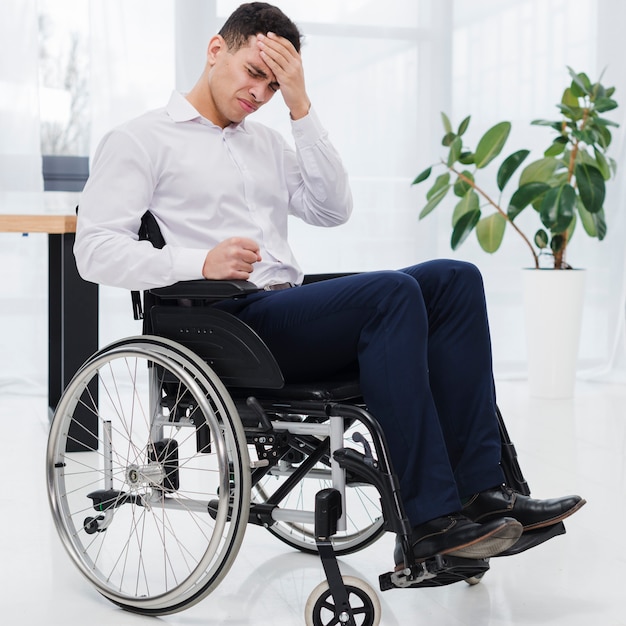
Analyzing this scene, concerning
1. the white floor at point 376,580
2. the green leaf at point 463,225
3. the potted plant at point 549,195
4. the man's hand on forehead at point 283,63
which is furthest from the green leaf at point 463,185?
the man's hand on forehead at point 283,63

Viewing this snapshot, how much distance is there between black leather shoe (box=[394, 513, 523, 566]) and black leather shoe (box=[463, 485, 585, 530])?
0.42 ft

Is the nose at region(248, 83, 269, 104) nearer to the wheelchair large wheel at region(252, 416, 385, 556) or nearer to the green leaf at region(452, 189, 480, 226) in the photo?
the wheelchair large wheel at region(252, 416, 385, 556)

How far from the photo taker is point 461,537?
1.45m

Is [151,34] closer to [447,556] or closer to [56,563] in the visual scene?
[56,563]

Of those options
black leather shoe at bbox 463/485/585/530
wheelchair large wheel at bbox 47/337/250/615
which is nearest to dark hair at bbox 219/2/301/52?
wheelchair large wheel at bbox 47/337/250/615

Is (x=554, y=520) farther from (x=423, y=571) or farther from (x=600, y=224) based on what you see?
(x=600, y=224)

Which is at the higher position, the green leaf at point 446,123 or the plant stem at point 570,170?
the green leaf at point 446,123

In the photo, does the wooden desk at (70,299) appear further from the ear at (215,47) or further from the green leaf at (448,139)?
the green leaf at (448,139)

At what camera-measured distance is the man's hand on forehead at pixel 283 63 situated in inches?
67.5

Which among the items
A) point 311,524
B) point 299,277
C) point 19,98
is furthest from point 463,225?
point 311,524

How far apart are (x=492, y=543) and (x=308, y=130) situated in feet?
2.64

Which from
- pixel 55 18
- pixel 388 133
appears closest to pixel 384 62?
pixel 388 133

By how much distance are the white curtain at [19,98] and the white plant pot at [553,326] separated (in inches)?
75.8

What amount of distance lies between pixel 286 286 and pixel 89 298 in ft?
3.64
